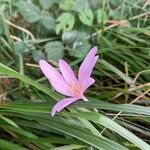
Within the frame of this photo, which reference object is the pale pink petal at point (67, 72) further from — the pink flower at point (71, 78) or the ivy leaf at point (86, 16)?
the ivy leaf at point (86, 16)

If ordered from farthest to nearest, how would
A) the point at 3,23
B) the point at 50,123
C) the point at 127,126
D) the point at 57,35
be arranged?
the point at 57,35 < the point at 3,23 < the point at 127,126 < the point at 50,123

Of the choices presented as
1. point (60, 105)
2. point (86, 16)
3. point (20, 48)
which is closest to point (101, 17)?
point (86, 16)

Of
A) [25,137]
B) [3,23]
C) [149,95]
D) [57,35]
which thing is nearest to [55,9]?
[57,35]

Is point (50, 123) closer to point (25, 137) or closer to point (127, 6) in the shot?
point (25, 137)

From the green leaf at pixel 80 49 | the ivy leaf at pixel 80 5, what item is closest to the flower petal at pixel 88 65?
the green leaf at pixel 80 49

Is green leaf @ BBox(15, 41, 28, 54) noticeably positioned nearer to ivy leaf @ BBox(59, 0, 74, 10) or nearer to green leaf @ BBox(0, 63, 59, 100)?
ivy leaf @ BBox(59, 0, 74, 10)

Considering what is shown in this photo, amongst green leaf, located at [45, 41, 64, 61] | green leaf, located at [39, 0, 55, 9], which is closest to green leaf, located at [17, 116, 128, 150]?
green leaf, located at [45, 41, 64, 61]
